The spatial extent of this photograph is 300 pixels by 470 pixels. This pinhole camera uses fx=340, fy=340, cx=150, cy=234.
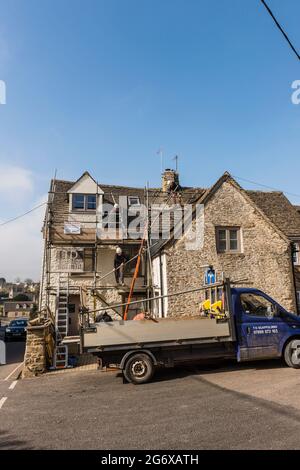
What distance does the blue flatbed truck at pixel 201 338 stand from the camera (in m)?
9.07

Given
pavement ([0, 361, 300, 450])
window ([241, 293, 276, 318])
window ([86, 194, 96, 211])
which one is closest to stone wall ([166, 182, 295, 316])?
window ([241, 293, 276, 318])

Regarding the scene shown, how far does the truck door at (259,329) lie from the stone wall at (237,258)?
5.52 meters

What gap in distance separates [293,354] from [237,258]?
7049mm

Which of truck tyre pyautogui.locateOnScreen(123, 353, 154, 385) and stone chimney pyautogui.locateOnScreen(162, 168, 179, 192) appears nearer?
truck tyre pyautogui.locateOnScreen(123, 353, 154, 385)

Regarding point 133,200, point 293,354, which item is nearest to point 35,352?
point 293,354

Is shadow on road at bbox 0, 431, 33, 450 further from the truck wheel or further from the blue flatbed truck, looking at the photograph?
the truck wheel

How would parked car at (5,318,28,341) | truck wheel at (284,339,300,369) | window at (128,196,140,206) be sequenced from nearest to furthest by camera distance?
truck wheel at (284,339,300,369) < window at (128,196,140,206) < parked car at (5,318,28,341)

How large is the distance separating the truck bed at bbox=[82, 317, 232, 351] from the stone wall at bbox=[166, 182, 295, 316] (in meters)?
5.71

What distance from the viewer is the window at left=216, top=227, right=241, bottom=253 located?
55.0 feet

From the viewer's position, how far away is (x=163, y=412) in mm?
6645

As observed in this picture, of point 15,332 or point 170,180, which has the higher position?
point 170,180

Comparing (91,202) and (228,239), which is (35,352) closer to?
(228,239)

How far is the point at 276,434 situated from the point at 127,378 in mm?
4653
